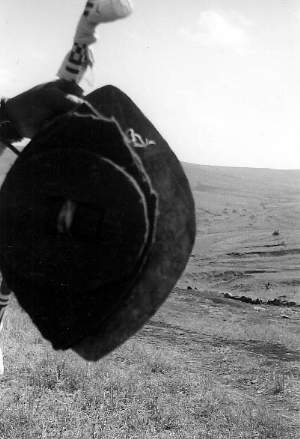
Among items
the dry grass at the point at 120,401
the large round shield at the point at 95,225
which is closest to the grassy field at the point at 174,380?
the dry grass at the point at 120,401

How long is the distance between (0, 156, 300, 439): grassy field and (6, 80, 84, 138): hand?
415 cm

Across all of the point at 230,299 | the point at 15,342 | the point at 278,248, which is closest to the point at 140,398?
the point at 15,342

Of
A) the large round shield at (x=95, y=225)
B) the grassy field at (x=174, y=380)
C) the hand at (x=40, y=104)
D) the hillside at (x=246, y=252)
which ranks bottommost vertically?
the hillside at (x=246, y=252)

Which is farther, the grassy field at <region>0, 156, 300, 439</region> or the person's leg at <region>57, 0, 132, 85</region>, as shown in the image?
the grassy field at <region>0, 156, 300, 439</region>

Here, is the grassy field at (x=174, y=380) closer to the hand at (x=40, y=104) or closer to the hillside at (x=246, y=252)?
the hand at (x=40, y=104)

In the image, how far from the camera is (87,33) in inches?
67.0

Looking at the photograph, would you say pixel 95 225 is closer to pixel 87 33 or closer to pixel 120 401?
pixel 87 33

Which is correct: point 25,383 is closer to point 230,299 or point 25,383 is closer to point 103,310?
point 103,310

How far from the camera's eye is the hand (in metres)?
1.54

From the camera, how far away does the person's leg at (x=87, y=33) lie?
162cm

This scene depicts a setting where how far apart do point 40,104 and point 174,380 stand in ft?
23.8

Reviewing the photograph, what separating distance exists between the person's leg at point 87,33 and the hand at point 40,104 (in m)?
0.08

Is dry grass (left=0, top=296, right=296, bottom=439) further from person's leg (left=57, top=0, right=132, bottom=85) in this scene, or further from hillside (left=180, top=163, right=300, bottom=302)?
hillside (left=180, top=163, right=300, bottom=302)

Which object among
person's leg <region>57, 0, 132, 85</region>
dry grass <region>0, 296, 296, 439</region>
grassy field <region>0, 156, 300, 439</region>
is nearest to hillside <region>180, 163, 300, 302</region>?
grassy field <region>0, 156, 300, 439</region>
